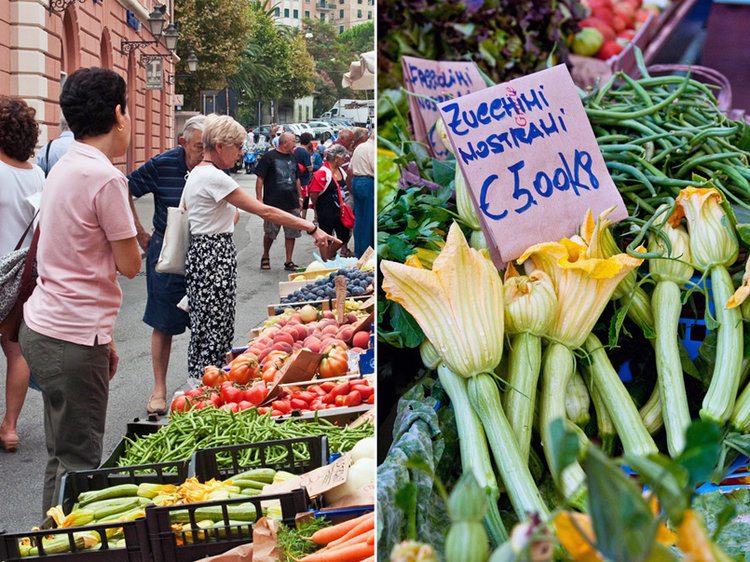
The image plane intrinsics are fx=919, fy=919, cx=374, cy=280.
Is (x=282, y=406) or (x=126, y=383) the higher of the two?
(x=282, y=406)

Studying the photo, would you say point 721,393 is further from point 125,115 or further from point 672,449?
point 125,115

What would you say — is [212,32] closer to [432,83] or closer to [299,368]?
[299,368]

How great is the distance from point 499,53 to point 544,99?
1.14 metres

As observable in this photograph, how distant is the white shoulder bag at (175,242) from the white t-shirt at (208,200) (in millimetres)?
44

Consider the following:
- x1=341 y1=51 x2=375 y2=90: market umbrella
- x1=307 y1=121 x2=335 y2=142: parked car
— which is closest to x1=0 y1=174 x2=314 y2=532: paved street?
x1=341 y1=51 x2=375 y2=90: market umbrella

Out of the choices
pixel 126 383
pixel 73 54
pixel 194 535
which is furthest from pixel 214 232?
pixel 73 54

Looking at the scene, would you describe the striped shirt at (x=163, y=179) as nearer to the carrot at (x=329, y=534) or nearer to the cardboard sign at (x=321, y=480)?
the cardboard sign at (x=321, y=480)

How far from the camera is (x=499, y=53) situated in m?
2.96

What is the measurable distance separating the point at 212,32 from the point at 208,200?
2016 centimetres

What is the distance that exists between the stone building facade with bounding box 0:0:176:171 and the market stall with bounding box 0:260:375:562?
9.34 m

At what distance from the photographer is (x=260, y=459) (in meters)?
3.34

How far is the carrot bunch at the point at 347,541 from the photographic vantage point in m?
2.45

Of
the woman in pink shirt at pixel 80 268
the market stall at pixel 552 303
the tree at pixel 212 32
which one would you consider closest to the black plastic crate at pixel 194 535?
the market stall at pixel 552 303

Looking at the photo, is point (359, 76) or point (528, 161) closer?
point (528, 161)
